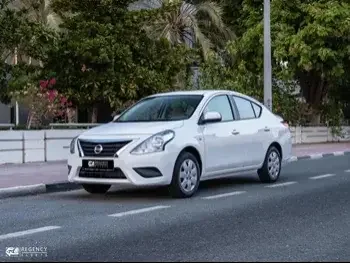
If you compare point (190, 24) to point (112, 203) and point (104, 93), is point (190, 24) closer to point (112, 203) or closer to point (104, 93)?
point (104, 93)

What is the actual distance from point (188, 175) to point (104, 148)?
1.39 m

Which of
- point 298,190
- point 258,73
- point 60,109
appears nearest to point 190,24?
point 258,73

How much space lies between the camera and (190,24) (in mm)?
26953

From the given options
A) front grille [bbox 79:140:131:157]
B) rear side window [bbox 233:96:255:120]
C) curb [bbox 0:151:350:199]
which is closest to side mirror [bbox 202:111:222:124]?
rear side window [bbox 233:96:255:120]

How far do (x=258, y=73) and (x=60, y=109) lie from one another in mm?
12122

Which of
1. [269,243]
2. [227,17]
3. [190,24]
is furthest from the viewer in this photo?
[227,17]

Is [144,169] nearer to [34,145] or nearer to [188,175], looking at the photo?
[188,175]

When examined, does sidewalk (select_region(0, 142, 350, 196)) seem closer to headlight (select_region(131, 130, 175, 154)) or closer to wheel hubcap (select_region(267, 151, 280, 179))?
headlight (select_region(131, 130, 175, 154))

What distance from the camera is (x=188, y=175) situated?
33.8 feet

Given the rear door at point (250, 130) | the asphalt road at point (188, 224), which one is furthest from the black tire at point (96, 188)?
the rear door at point (250, 130)

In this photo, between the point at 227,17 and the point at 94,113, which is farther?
the point at 227,17

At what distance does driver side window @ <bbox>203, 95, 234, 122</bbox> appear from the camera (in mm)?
11148

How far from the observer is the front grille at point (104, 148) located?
32.2 feet

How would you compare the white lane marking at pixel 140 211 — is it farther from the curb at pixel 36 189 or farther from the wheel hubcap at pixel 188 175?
the curb at pixel 36 189
